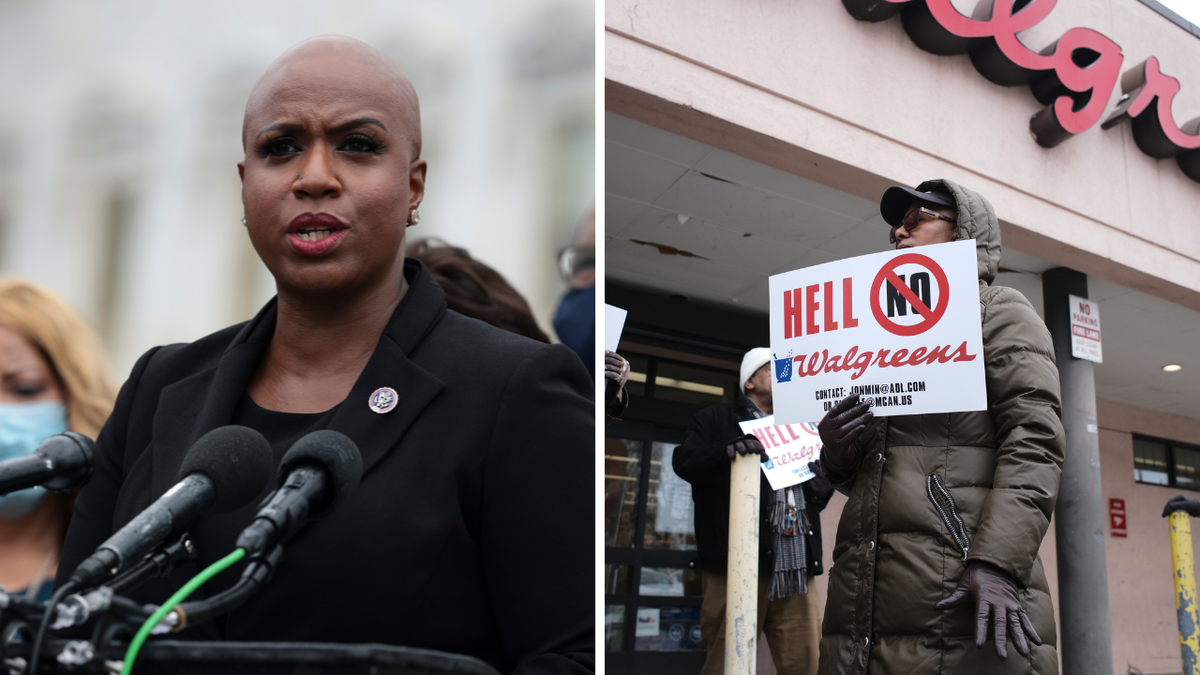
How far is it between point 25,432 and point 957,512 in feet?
7.74

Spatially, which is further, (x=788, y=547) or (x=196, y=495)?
(x=788, y=547)

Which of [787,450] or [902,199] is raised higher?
[902,199]

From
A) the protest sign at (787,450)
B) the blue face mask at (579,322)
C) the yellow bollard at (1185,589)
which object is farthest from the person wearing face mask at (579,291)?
the yellow bollard at (1185,589)

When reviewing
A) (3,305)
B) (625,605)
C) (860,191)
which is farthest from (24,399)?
(625,605)

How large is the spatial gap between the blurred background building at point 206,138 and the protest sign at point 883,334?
988 mm

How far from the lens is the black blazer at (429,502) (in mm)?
1375

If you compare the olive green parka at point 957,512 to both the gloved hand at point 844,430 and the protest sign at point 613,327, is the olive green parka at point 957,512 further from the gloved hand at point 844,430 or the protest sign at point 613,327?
the protest sign at point 613,327

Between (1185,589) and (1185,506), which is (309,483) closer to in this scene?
(1185,506)

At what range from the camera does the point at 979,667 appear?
2.16 meters

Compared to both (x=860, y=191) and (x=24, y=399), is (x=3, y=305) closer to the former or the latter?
(x=24, y=399)

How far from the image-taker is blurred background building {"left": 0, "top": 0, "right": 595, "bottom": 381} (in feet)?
7.10

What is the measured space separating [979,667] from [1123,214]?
5.04 metres

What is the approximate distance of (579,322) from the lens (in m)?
2.09

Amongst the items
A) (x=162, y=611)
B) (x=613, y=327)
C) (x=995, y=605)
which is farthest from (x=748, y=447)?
(x=162, y=611)
